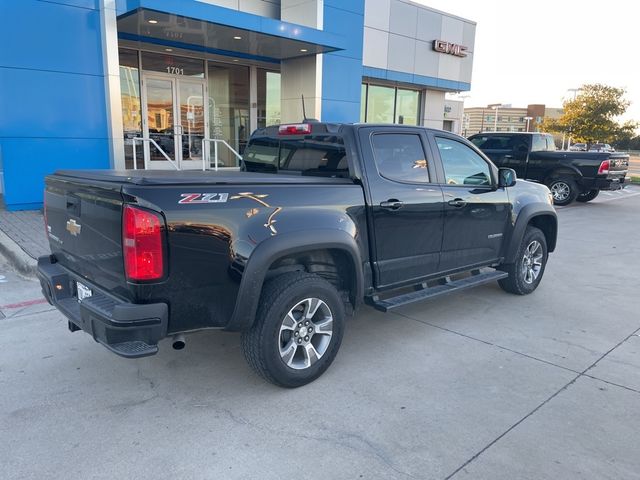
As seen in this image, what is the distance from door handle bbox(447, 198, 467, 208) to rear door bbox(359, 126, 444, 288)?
0.48 feet

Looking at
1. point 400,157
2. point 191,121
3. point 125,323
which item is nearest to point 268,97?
point 191,121

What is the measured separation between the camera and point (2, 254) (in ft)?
22.5

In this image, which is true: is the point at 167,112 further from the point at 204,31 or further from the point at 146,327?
the point at 146,327

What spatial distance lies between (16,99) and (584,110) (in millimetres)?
22885

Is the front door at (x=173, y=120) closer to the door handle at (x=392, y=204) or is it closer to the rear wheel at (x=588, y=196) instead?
the door handle at (x=392, y=204)

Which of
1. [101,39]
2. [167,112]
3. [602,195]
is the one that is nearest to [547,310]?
[101,39]

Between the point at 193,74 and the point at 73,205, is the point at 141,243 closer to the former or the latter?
the point at 73,205

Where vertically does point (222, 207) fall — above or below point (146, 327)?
above

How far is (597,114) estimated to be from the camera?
75.6ft

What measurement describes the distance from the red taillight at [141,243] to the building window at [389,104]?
16.1 metres

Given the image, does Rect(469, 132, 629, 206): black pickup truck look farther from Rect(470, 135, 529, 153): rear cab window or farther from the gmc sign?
the gmc sign

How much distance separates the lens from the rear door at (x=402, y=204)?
414 centimetres

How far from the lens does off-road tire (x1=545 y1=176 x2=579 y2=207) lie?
14.7 meters

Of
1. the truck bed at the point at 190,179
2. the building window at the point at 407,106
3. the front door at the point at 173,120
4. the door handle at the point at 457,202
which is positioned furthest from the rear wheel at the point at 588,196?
the truck bed at the point at 190,179
